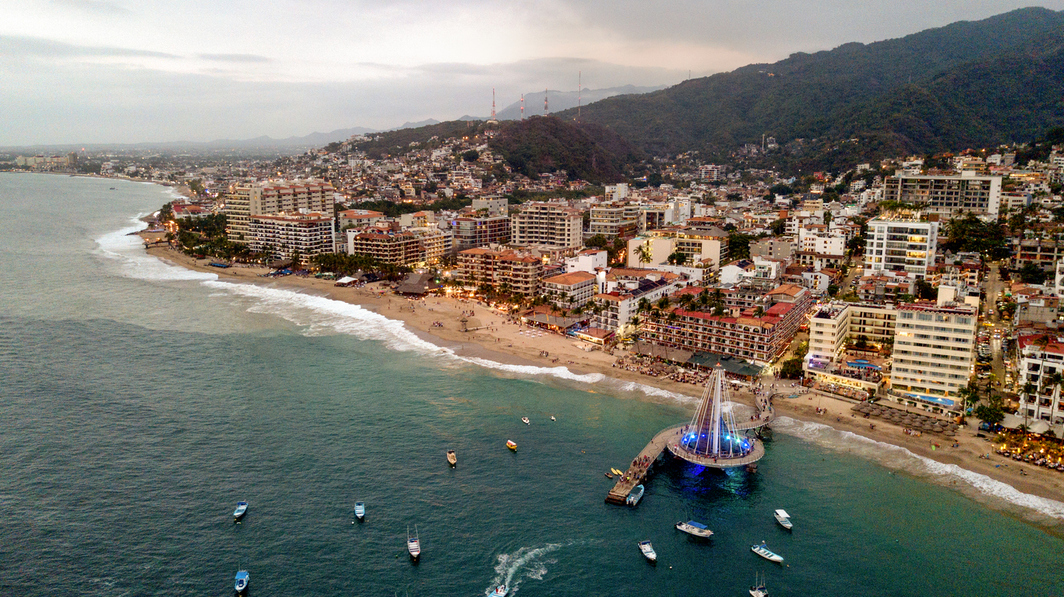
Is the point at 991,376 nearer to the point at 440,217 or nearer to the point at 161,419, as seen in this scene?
the point at 161,419

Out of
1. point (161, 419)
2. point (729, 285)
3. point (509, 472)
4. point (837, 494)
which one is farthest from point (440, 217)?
point (837, 494)

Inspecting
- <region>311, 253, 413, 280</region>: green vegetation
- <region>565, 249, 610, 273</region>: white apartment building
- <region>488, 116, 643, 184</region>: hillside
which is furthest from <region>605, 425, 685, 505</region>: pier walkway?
<region>488, 116, 643, 184</region>: hillside

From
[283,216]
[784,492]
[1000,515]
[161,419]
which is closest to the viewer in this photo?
[1000,515]

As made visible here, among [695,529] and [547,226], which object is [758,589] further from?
[547,226]

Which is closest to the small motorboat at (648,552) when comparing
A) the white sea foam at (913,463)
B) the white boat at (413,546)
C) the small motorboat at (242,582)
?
the white boat at (413,546)

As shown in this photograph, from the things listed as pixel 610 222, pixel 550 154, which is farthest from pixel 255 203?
pixel 550 154

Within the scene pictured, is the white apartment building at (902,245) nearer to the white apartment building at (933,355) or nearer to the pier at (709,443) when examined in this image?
the white apartment building at (933,355)
